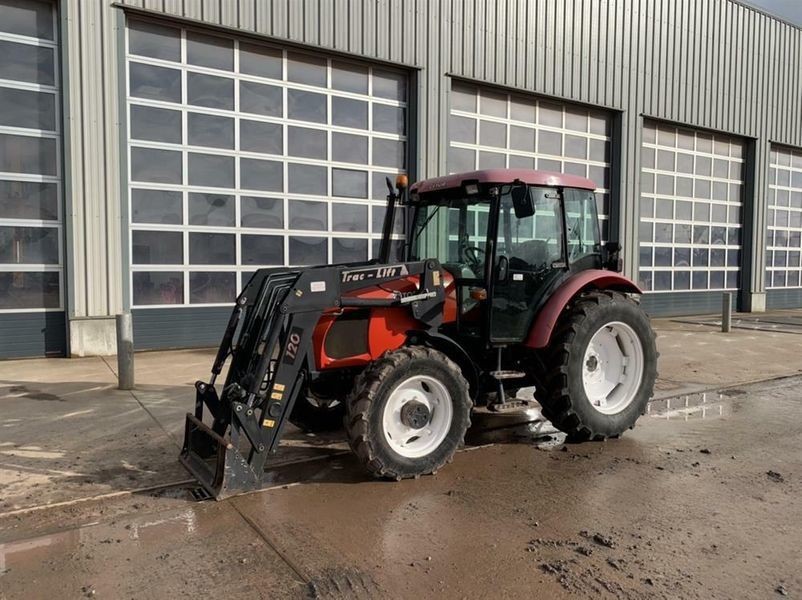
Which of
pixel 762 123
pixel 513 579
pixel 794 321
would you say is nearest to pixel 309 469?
pixel 513 579

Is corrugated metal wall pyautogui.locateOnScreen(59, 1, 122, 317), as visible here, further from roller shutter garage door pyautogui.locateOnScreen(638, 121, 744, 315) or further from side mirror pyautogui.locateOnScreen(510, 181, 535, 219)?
roller shutter garage door pyautogui.locateOnScreen(638, 121, 744, 315)

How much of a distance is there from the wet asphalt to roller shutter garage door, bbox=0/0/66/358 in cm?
652

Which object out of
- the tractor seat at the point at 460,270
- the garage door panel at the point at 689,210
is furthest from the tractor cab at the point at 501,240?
A: the garage door panel at the point at 689,210

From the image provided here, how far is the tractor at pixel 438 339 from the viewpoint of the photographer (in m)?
4.27

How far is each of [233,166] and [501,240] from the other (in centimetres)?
710

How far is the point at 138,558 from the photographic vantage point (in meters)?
3.39

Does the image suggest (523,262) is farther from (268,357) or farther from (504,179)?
(268,357)

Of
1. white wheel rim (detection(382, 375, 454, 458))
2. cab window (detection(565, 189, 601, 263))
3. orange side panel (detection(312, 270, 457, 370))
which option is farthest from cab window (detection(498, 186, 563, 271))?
white wheel rim (detection(382, 375, 454, 458))

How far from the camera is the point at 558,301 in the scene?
5234 millimetres

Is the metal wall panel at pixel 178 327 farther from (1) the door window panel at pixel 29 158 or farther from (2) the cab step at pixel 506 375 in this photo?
(2) the cab step at pixel 506 375

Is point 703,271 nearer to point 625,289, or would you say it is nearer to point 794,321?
point 794,321

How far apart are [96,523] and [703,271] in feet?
58.7

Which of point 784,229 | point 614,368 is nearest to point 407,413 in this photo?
point 614,368

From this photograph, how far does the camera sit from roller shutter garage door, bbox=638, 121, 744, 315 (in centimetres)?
1680
